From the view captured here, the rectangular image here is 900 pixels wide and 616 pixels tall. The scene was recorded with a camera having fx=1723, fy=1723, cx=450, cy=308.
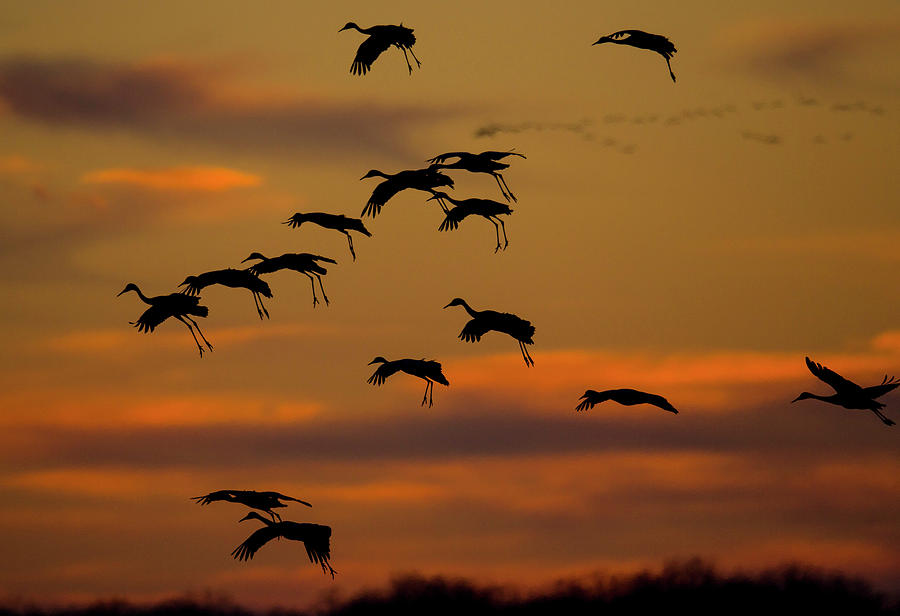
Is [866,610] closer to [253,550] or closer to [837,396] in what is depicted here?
[837,396]

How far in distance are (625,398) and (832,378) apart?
217 inches

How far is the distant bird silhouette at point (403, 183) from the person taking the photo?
1809 inches

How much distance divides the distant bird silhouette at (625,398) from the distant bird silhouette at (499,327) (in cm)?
220

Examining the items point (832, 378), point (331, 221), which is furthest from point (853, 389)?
point (331, 221)

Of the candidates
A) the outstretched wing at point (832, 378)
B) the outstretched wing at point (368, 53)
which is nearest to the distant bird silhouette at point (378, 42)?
the outstretched wing at point (368, 53)

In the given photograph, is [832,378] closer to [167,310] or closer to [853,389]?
[853,389]

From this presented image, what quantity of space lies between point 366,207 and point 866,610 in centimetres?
2125

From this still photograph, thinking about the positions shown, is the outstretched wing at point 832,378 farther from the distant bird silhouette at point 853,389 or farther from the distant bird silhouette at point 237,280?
the distant bird silhouette at point 237,280

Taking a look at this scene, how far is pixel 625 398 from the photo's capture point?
46.5m

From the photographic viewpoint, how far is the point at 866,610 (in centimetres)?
5509

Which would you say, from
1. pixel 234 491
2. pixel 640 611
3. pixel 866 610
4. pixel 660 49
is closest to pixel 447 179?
pixel 660 49

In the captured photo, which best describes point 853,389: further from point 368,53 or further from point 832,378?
point 368,53

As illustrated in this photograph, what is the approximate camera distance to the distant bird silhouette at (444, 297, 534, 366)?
45781 mm

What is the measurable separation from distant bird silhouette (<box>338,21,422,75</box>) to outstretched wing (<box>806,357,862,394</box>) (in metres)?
13.3
